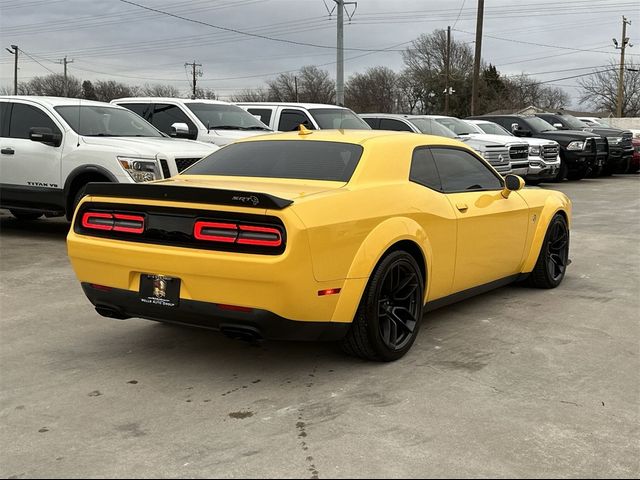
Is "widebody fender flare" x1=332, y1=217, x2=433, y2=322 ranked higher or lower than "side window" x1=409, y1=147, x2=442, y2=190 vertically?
lower

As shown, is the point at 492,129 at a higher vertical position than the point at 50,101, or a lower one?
higher

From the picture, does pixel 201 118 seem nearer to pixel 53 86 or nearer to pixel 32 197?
pixel 32 197

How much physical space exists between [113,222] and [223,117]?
8.27 metres

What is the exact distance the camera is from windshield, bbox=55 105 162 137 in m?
9.48

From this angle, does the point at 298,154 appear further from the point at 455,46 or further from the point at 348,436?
the point at 455,46

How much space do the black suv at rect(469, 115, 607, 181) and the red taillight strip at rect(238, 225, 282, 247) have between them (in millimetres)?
17458

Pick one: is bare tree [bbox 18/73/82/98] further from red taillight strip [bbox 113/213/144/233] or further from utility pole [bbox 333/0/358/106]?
red taillight strip [bbox 113/213/144/233]

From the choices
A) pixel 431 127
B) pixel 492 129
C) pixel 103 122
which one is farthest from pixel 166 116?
pixel 492 129

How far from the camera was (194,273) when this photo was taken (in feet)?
13.4

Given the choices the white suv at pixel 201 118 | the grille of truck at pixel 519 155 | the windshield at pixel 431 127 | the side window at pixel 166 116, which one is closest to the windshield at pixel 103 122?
the white suv at pixel 201 118

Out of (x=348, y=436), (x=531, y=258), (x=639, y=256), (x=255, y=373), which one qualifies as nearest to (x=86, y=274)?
(x=255, y=373)

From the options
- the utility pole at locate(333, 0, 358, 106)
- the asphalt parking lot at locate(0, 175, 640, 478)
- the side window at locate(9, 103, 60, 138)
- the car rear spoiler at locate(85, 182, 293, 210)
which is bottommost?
the asphalt parking lot at locate(0, 175, 640, 478)

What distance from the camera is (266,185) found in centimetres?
468

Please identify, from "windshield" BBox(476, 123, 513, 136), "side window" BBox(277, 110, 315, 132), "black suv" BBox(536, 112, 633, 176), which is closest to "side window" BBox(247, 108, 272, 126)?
"side window" BBox(277, 110, 315, 132)
